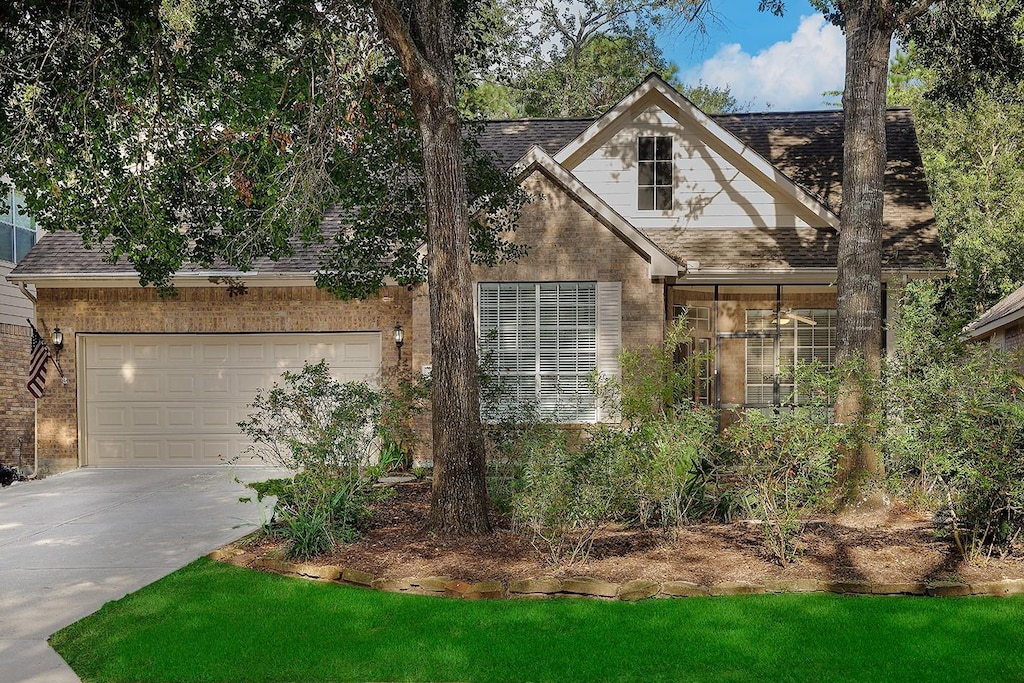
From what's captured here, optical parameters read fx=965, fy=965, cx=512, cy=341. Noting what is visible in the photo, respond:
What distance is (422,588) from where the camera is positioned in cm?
739

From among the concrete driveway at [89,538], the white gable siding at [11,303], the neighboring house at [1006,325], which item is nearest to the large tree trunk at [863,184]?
the neighboring house at [1006,325]

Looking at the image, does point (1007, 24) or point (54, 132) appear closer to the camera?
point (54, 132)

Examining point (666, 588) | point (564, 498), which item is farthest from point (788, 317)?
point (666, 588)

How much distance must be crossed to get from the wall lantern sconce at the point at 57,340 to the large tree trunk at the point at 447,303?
946 cm

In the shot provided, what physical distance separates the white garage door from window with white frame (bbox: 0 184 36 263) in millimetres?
2485

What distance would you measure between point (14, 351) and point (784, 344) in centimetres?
1338

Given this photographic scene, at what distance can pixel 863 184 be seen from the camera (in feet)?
36.7

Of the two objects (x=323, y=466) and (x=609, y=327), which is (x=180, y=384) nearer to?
(x=609, y=327)

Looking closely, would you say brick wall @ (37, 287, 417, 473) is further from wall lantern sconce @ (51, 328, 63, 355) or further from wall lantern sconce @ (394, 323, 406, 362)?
wall lantern sconce @ (394, 323, 406, 362)

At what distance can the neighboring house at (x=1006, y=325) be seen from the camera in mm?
15641

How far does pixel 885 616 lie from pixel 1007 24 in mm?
11726

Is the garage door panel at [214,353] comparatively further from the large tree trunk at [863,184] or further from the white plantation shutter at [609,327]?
the large tree trunk at [863,184]

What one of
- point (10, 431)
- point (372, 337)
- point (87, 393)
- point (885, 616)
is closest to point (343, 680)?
point (885, 616)

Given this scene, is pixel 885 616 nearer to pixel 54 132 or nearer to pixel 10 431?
pixel 54 132
